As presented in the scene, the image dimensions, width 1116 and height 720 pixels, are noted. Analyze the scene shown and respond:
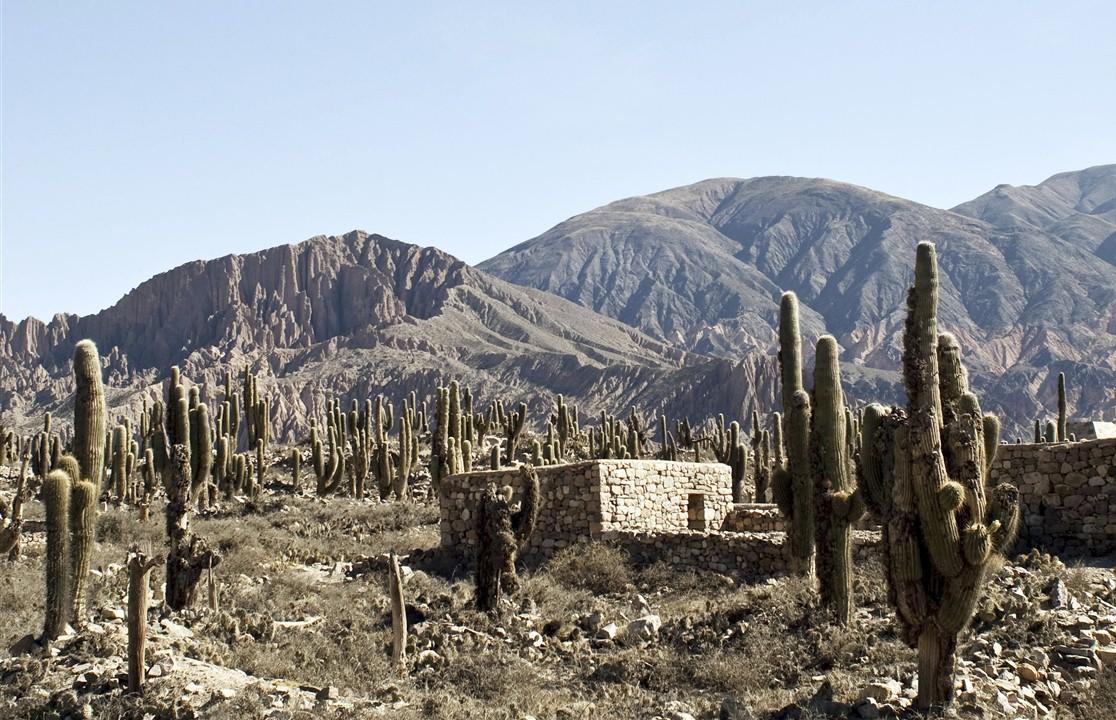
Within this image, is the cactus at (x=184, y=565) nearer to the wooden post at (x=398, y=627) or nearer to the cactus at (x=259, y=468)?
the wooden post at (x=398, y=627)

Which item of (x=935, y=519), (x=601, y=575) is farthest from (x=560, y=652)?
(x=935, y=519)

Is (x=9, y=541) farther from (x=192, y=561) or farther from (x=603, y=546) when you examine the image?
(x=603, y=546)

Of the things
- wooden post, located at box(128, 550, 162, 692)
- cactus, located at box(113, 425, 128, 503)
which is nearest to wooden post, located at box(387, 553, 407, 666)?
wooden post, located at box(128, 550, 162, 692)

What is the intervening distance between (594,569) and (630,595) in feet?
3.96

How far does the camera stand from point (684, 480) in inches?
906

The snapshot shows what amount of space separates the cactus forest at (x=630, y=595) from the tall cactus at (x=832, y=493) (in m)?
0.04

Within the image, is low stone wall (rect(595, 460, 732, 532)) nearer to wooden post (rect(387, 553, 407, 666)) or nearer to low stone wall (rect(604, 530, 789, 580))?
low stone wall (rect(604, 530, 789, 580))

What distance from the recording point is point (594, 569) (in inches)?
804

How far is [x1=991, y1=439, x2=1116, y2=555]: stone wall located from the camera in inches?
703

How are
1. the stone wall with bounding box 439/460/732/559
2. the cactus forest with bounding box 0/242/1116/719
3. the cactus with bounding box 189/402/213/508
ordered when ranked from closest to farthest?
the cactus forest with bounding box 0/242/1116/719, the cactus with bounding box 189/402/213/508, the stone wall with bounding box 439/460/732/559

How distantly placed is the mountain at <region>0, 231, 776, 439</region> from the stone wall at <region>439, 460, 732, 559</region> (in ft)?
266

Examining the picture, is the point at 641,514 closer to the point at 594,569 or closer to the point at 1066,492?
the point at 594,569

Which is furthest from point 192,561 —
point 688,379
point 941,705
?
point 688,379

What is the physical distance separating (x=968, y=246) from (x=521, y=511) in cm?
18846
